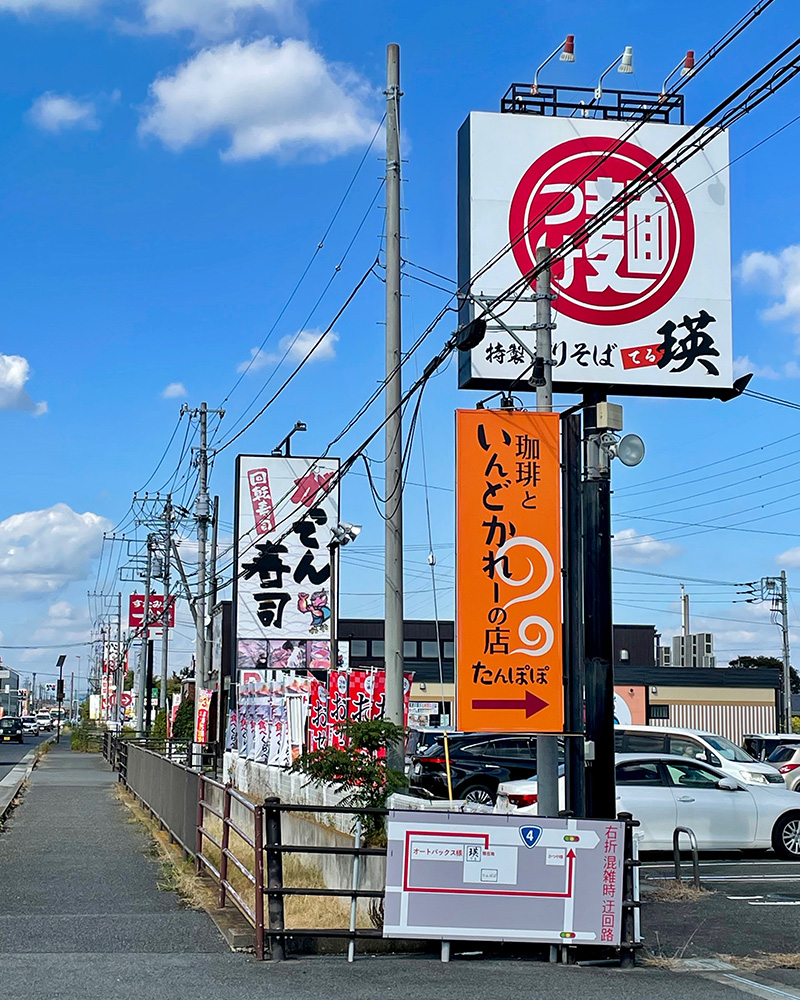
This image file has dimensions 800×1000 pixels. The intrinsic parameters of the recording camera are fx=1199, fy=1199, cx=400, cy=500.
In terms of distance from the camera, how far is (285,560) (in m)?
29.1

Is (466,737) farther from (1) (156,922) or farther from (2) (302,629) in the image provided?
(1) (156,922)

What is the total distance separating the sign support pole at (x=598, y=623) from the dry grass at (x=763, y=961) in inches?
91.0

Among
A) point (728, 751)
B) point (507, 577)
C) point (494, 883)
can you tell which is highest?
point (507, 577)

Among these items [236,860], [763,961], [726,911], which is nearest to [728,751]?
[726,911]

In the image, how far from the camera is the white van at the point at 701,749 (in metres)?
20.8

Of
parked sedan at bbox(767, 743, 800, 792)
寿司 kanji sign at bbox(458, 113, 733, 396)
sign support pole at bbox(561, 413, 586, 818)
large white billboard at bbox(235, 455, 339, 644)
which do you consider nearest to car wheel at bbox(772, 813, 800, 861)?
sign support pole at bbox(561, 413, 586, 818)

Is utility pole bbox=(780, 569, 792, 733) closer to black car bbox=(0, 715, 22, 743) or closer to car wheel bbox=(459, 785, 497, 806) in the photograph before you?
car wheel bbox=(459, 785, 497, 806)

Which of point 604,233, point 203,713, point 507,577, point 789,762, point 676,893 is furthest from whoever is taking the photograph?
point 203,713

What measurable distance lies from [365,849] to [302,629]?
784 inches

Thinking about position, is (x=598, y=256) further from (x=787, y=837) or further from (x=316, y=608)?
(x=316, y=608)

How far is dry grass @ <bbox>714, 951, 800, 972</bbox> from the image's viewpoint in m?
9.59

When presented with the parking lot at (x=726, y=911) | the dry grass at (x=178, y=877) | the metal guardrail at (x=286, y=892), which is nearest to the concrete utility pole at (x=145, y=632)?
the dry grass at (x=178, y=877)

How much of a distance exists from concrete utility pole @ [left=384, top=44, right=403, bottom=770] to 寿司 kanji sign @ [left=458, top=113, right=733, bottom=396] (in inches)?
80.0

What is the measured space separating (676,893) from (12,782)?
2623cm
